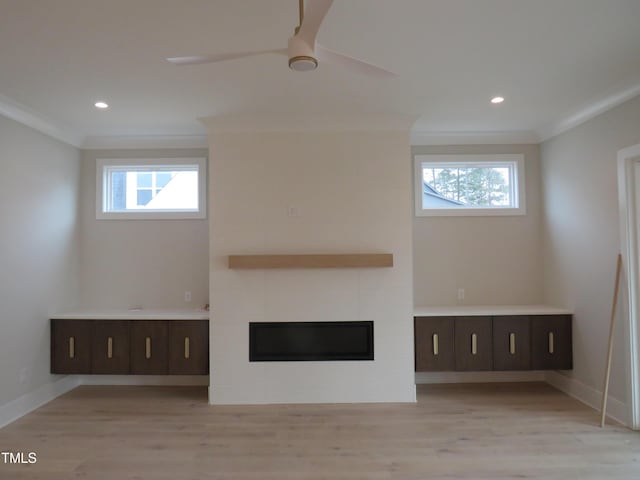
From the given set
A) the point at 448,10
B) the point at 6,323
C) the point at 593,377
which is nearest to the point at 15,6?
the point at 448,10

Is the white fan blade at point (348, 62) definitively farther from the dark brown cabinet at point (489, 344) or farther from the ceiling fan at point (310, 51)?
the dark brown cabinet at point (489, 344)

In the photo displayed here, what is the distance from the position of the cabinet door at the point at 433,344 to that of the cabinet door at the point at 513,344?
17.5 inches

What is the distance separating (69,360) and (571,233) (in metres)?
5.08

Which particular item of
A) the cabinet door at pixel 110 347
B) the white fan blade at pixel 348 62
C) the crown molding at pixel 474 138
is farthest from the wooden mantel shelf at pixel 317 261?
the white fan blade at pixel 348 62

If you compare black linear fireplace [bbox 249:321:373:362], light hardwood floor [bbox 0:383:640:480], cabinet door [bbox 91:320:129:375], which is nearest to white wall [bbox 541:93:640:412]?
light hardwood floor [bbox 0:383:640:480]

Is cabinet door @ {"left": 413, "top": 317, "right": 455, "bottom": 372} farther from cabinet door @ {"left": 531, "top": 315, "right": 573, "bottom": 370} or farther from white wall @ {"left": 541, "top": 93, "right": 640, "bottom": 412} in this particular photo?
white wall @ {"left": 541, "top": 93, "right": 640, "bottom": 412}

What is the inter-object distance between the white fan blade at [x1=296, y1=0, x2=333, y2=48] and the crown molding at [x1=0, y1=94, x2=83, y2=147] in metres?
3.00

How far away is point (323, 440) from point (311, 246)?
168cm

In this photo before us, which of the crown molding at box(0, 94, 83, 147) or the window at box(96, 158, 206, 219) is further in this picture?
the window at box(96, 158, 206, 219)

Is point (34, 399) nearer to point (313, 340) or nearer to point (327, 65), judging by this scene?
point (313, 340)

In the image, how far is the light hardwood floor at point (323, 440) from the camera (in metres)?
2.72

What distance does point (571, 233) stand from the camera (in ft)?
13.4

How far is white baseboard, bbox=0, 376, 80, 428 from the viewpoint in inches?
138

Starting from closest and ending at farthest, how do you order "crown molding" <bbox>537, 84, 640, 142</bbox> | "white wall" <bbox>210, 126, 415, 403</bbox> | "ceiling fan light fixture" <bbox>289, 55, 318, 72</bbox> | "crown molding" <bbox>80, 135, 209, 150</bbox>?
"ceiling fan light fixture" <bbox>289, 55, 318, 72</bbox> → "crown molding" <bbox>537, 84, 640, 142</bbox> → "white wall" <bbox>210, 126, 415, 403</bbox> → "crown molding" <bbox>80, 135, 209, 150</bbox>
